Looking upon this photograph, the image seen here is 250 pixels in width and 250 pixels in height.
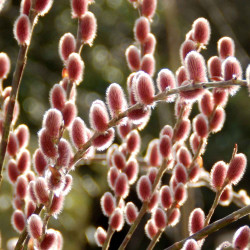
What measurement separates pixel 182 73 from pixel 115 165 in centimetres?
14

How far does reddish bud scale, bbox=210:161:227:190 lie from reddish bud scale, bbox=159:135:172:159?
0.07 m

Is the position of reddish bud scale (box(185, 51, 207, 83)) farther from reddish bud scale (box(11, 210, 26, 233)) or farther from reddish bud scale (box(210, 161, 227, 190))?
A: reddish bud scale (box(11, 210, 26, 233))

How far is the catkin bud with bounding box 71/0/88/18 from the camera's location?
0.58 meters

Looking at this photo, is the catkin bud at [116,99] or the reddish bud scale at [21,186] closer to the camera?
the catkin bud at [116,99]

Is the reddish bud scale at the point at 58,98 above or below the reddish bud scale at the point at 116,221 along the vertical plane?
above

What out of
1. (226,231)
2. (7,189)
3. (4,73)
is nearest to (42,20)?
(7,189)

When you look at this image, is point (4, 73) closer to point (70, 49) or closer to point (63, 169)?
point (70, 49)

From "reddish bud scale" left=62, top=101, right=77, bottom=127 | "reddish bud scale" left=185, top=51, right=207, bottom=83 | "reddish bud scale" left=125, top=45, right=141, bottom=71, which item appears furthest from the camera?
"reddish bud scale" left=125, top=45, right=141, bottom=71

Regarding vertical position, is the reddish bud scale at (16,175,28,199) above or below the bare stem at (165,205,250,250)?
above

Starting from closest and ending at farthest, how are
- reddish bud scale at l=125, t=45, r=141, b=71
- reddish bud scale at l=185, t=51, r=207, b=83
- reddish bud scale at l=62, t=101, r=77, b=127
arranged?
reddish bud scale at l=185, t=51, r=207, b=83, reddish bud scale at l=62, t=101, r=77, b=127, reddish bud scale at l=125, t=45, r=141, b=71

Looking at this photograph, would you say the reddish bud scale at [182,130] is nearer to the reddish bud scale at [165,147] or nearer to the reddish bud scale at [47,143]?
the reddish bud scale at [165,147]

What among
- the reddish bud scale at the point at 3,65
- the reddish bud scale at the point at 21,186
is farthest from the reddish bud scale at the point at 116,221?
the reddish bud scale at the point at 3,65

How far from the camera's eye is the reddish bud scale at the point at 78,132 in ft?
1.55

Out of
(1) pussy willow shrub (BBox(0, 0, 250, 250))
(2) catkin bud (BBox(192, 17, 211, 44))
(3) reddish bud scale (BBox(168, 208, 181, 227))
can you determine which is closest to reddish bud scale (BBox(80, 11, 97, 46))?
(1) pussy willow shrub (BBox(0, 0, 250, 250))
